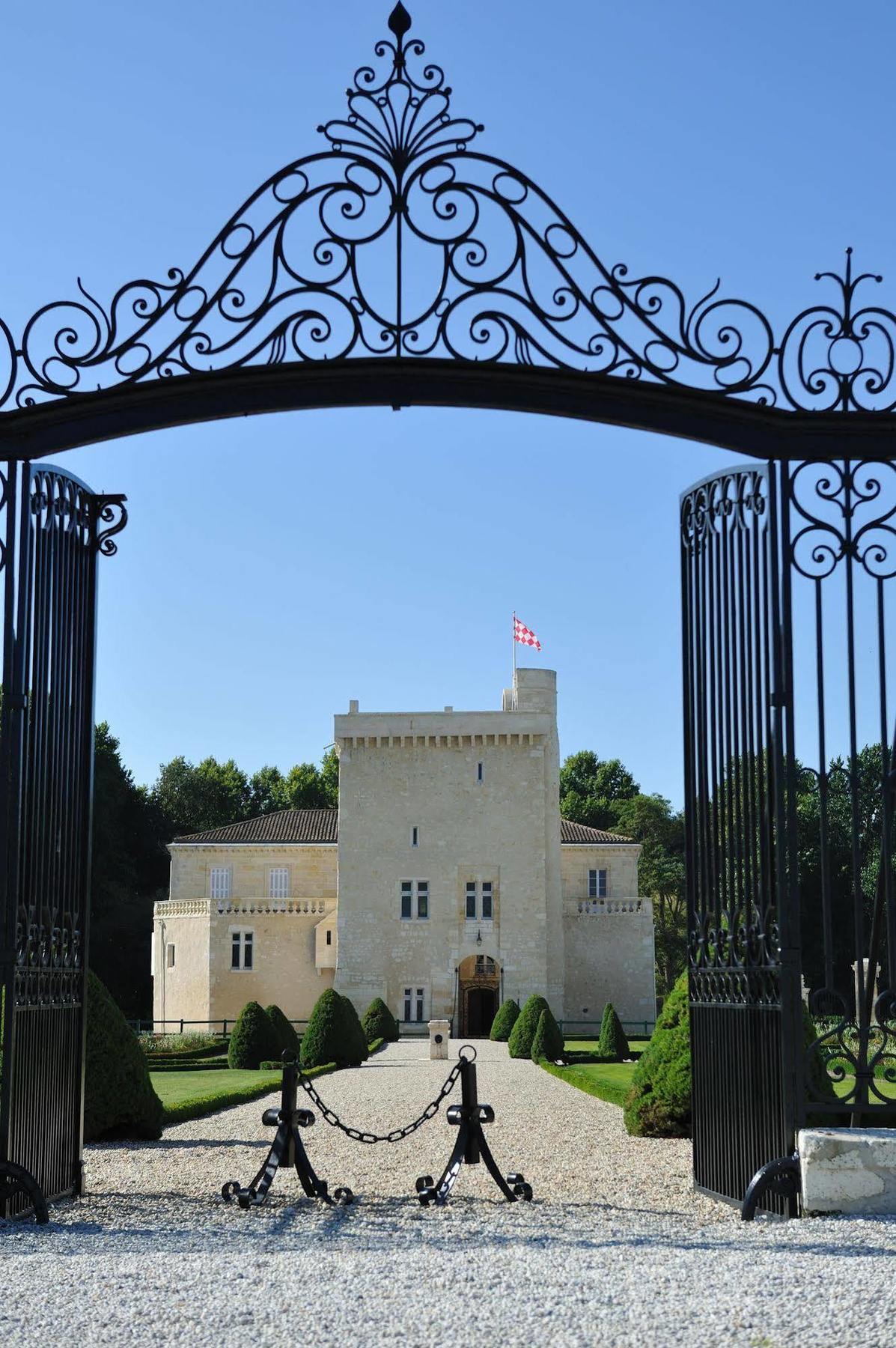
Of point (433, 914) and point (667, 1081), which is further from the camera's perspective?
point (433, 914)

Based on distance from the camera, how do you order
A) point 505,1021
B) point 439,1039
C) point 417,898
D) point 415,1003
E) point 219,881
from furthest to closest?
point 219,881 → point 417,898 → point 415,1003 → point 505,1021 → point 439,1039

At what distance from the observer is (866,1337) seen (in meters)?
3.49

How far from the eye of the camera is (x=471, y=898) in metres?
37.9

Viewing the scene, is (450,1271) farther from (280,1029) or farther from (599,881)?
(599,881)

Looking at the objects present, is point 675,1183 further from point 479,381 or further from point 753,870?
point 479,381

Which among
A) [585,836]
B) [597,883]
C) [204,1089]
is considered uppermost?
[585,836]

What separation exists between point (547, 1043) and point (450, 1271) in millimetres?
19895

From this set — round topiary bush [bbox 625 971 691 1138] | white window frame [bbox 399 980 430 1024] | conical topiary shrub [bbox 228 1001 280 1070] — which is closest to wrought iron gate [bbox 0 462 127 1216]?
round topiary bush [bbox 625 971 691 1138]

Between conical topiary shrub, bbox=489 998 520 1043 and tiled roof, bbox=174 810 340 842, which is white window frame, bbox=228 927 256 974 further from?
conical topiary shrub, bbox=489 998 520 1043

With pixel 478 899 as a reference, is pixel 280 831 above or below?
above

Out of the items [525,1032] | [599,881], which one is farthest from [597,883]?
[525,1032]

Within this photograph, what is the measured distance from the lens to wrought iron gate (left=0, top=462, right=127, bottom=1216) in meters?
5.47

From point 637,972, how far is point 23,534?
34.1 m

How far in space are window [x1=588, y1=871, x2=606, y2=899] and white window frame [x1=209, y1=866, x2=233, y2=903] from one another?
10.4 meters
